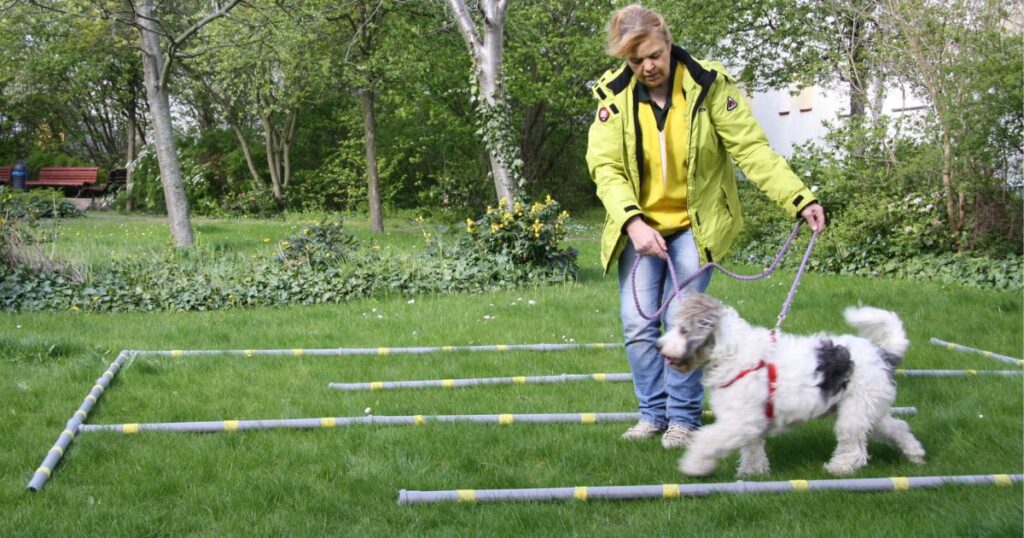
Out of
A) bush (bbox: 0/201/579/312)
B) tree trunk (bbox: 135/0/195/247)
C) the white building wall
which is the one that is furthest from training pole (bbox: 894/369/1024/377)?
the white building wall

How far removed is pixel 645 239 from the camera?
3852mm

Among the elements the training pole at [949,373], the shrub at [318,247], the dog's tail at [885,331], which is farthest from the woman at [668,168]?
the shrub at [318,247]

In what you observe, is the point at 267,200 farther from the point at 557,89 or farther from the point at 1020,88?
the point at 1020,88

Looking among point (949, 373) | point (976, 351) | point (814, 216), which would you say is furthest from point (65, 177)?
point (814, 216)

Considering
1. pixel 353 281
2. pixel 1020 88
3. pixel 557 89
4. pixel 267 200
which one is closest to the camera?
pixel 1020 88

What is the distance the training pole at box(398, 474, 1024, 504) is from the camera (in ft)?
11.8

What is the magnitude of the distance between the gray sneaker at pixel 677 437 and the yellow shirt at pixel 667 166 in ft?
3.30

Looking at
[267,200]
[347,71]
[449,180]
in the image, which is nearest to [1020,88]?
[347,71]

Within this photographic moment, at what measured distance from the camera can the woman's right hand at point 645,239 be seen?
384 cm

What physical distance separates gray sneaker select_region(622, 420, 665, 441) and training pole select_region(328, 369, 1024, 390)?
3.14ft

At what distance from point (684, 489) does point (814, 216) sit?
53.2 inches

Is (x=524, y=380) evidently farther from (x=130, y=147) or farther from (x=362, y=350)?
(x=130, y=147)

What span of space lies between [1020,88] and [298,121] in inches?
671

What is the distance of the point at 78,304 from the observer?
8539 millimetres
